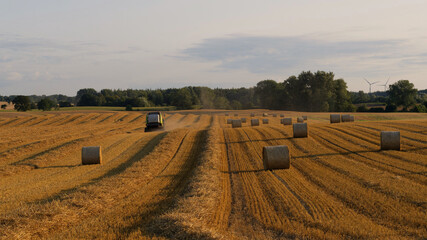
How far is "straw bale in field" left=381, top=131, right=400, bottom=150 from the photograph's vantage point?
62.1 feet

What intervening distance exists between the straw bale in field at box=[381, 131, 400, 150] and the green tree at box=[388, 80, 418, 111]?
100531mm

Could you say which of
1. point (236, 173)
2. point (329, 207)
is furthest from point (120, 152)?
point (329, 207)

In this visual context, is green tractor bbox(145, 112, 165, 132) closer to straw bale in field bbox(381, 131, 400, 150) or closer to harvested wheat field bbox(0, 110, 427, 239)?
harvested wheat field bbox(0, 110, 427, 239)

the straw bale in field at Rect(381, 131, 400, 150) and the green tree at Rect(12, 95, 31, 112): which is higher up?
the green tree at Rect(12, 95, 31, 112)

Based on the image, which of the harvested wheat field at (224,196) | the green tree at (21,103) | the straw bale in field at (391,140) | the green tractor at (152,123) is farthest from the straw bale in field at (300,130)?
the green tree at (21,103)

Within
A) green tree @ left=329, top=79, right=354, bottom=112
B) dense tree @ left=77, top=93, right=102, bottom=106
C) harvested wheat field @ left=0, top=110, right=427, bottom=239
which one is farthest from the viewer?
dense tree @ left=77, top=93, right=102, bottom=106

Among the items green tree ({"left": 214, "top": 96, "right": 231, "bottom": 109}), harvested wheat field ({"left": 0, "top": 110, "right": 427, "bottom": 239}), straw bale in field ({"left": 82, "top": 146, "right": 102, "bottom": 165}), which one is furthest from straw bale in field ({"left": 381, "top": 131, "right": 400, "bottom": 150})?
green tree ({"left": 214, "top": 96, "right": 231, "bottom": 109})

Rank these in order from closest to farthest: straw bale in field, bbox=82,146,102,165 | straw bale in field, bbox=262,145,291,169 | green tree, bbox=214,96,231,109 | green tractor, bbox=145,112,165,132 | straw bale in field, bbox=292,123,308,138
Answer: straw bale in field, bbox=262,145,291,169 < straw bale in field, bbox=82,146,102,165 < straw bale in field, bbox=292,123,308,138 < green tractor, bbox=145,112,165,132 < green tree, bbox=214,96,231,109

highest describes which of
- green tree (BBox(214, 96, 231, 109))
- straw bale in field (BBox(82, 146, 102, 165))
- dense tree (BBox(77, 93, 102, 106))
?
dense tree (BBox(77, 93, 102, 106))

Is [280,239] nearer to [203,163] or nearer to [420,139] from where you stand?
[203,163]

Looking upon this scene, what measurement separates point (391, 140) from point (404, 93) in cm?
10270

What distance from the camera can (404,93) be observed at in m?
108

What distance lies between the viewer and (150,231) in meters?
7.59

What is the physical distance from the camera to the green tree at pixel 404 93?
351ft
